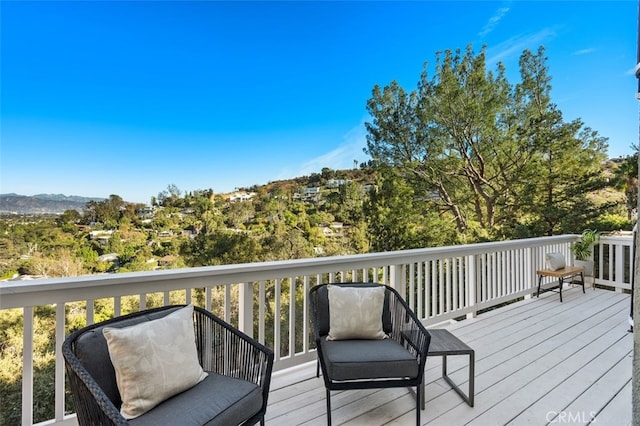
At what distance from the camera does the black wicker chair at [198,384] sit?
128cm

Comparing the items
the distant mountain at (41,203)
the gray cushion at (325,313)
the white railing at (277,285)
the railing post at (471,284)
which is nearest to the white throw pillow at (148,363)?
the white railing at (277,285)

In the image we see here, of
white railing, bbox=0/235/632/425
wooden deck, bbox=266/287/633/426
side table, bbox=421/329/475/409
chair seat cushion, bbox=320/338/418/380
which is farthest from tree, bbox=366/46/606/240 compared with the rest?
chair seat cushion, bbox=320/338/418/380

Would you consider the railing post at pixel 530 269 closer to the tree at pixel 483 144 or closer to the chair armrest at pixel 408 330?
the chair armrest at pixel 408 330

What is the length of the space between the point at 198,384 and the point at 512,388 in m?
2.16

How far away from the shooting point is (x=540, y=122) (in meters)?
12.5

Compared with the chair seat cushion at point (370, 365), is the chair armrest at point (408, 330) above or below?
above

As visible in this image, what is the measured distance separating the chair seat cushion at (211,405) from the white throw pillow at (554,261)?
4975mm

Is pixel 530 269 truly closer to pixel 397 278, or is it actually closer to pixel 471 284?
pixel 471 284

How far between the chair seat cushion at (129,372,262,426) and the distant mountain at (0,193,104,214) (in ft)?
40.7

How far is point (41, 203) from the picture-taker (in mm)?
12219

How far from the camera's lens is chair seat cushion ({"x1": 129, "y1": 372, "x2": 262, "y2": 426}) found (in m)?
1.35

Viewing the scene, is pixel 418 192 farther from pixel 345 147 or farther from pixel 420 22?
pixel 420 22

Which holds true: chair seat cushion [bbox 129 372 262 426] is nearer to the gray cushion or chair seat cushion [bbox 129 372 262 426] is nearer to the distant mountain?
the gray cushion

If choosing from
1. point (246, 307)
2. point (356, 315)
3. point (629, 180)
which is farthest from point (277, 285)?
point (629, 180)
